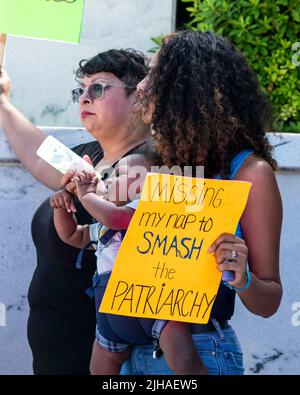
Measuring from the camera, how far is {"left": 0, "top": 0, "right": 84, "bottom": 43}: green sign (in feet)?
10.7

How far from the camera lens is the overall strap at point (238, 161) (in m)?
2.54

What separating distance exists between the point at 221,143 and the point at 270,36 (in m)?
2.77

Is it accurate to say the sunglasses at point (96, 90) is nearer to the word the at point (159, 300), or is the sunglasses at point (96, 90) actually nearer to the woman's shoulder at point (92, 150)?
the woman's shoulder at point (92, 150)

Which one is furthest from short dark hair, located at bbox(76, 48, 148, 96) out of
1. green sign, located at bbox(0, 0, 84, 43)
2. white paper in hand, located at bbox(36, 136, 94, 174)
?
white paper in hand, located at bbox(36, 136, 94, 174)

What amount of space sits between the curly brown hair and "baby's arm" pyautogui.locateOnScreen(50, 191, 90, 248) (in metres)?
0.38

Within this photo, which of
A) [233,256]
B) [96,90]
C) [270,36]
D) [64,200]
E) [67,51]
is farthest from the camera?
[67,51]

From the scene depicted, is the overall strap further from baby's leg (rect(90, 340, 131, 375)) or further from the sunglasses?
the sunglasses

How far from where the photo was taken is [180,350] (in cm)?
251

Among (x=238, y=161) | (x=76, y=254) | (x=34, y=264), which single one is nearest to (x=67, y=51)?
(x=34, y=264)

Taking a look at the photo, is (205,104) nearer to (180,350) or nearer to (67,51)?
(180,350)

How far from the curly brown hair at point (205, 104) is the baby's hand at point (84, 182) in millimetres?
224

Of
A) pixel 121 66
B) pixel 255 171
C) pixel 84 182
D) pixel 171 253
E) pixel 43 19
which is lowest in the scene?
pixel 171 253

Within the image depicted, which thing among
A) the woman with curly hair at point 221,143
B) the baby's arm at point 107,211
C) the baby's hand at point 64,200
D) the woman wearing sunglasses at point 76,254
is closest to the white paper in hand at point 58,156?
the baby's hand at point 64,200
